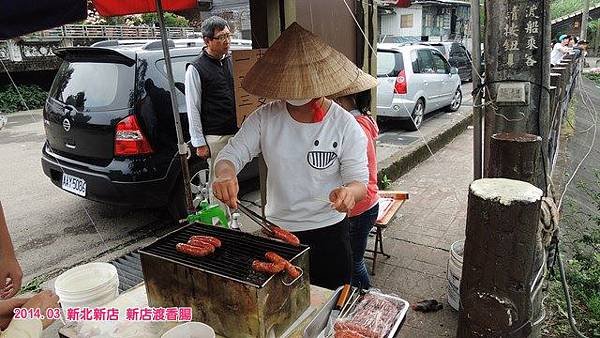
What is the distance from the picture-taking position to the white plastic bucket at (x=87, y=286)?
1889mm

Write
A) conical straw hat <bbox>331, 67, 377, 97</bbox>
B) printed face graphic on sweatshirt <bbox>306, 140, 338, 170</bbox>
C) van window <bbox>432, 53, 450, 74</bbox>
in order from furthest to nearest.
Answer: van window <bbox>432, 53, 450, 74</bbox> < conical straw hat <bbox>331, 67, 377, 97</bbox> < printed face graphic on sweatshirt <bbox>306, 140, 338, 170</bbox>

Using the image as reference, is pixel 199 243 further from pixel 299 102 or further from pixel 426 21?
pixel 426 21

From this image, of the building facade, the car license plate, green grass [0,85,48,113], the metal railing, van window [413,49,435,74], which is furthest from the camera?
the building facade

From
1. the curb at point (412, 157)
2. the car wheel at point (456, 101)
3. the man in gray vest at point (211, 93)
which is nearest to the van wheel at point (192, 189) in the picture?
the man in gray vest at point (211, 93)

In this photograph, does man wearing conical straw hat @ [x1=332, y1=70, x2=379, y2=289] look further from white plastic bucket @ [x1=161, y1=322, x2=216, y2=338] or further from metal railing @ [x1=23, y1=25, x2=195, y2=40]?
metal railing @ [x1=23, y1=25, x2=195, y2=40]

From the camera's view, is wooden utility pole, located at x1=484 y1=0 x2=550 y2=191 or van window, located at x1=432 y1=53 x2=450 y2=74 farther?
van window, located at x1=432 y1=53 x2=450 y2=74

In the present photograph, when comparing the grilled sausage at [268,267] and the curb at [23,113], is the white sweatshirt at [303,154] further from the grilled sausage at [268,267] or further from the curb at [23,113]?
the curb at [23,113]

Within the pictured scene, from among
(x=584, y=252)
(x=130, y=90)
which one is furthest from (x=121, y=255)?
(x=584, y=252)

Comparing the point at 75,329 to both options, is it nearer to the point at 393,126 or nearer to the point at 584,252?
the point at 584,252

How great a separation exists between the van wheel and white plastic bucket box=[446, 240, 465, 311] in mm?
2792

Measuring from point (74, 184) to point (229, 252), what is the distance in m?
3.57

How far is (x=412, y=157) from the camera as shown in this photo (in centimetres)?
721

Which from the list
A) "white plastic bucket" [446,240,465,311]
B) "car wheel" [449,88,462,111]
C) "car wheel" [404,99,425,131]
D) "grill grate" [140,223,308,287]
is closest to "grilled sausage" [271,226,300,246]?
"grill grate" [140,223,308,287]

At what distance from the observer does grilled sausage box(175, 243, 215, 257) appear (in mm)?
1754
